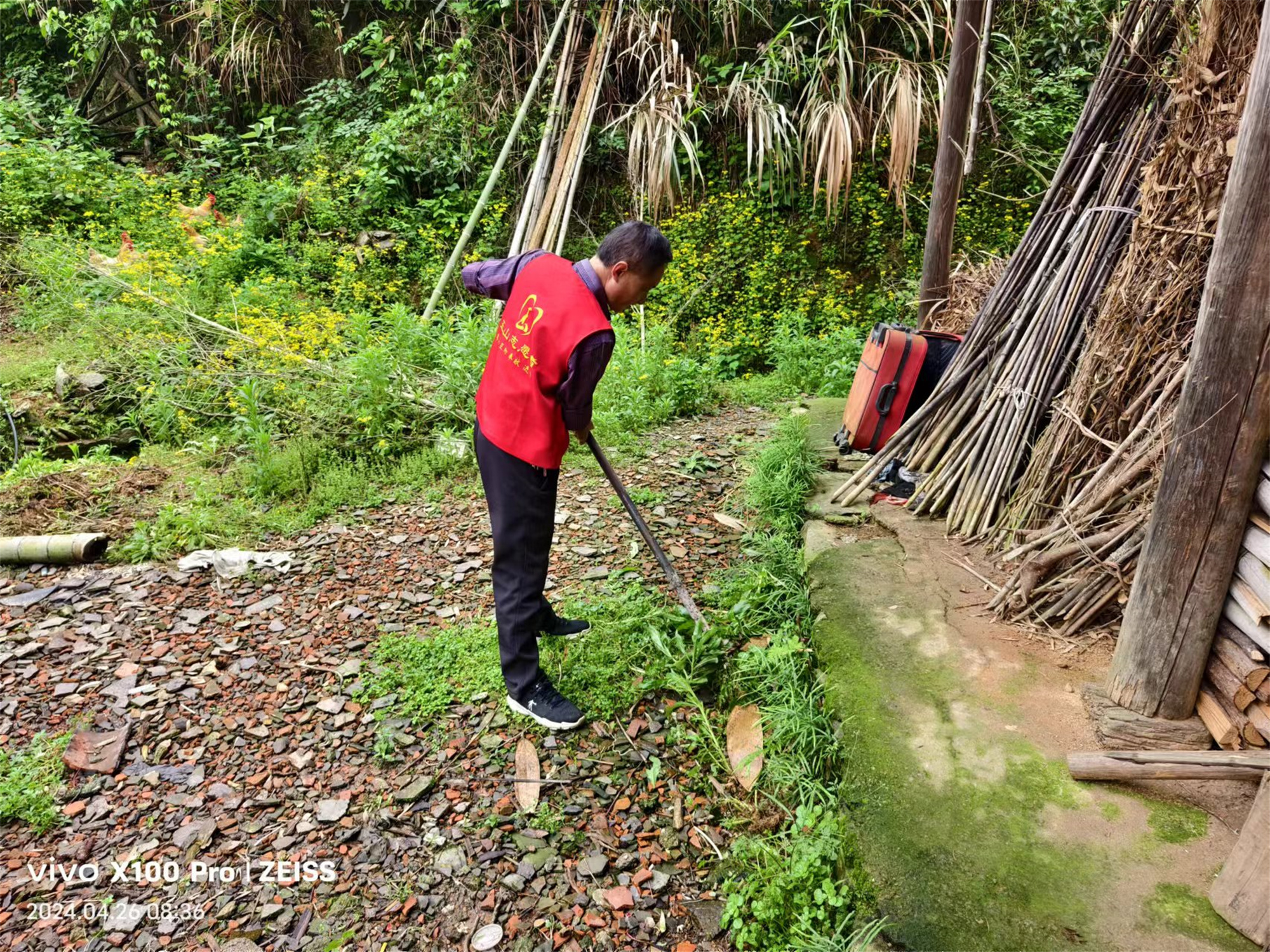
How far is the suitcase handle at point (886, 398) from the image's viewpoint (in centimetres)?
397

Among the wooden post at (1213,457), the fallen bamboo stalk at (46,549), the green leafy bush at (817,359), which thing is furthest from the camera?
the green leafy bush at (817,359)

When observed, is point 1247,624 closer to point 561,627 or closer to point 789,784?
point 789,784

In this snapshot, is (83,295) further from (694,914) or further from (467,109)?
(694,914)

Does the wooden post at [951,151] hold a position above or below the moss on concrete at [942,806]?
above

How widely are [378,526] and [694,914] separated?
2.61 m

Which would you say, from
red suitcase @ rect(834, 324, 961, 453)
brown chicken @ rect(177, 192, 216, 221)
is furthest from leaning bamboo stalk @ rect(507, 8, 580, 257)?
red suitcase @ rect(834, 324, 961, 453)

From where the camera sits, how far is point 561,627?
9.76 ft

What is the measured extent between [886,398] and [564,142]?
492 cm

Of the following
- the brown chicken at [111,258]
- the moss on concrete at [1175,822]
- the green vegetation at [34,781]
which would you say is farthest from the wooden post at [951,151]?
the brown chicken at [111,258]

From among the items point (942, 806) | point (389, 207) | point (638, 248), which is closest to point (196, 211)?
point (389, 207)

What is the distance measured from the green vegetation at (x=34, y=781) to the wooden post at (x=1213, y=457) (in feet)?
10.7

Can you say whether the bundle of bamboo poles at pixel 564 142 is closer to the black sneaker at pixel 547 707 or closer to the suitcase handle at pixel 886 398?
the suitcase handle at pixel 886 398
